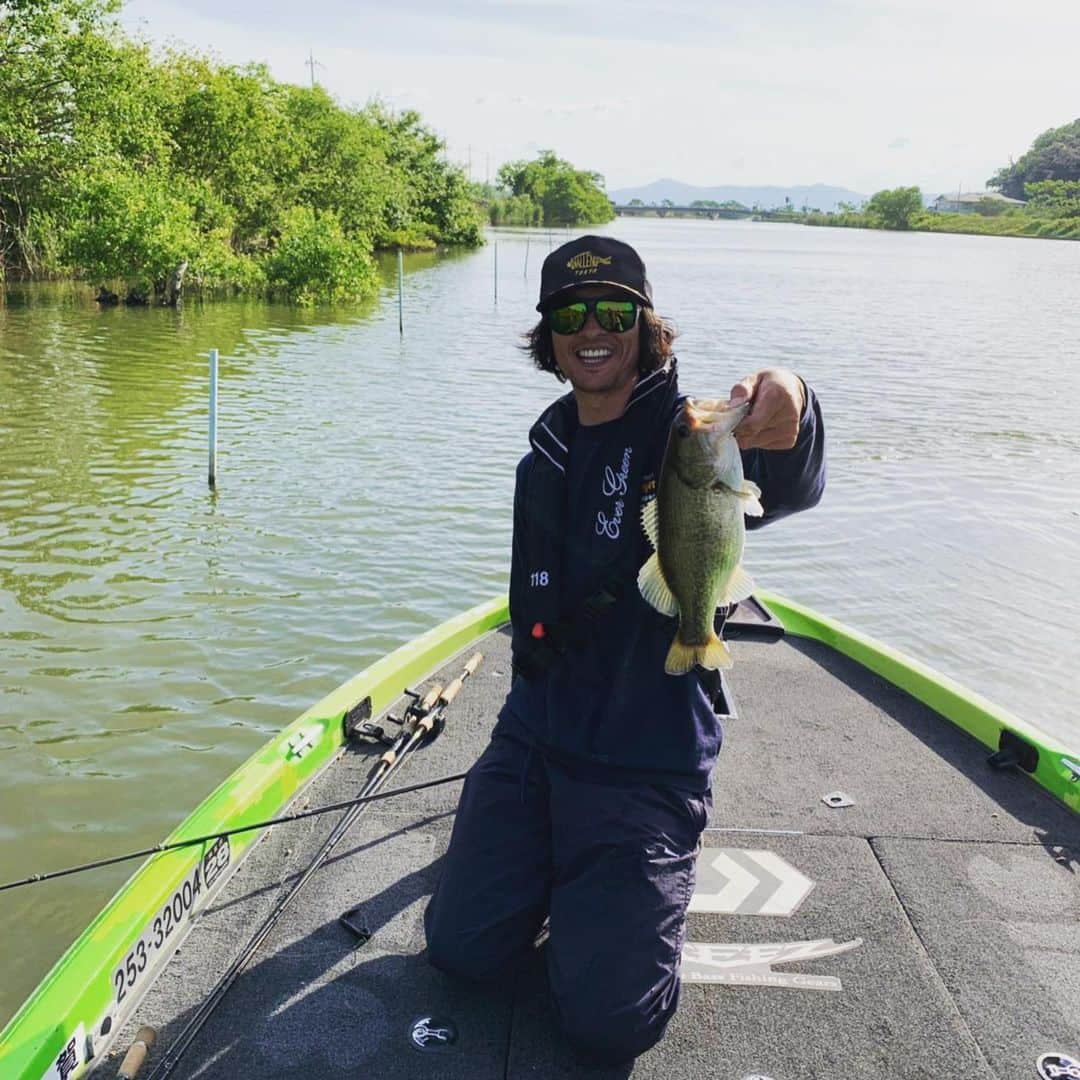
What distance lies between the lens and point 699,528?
266 centimetres

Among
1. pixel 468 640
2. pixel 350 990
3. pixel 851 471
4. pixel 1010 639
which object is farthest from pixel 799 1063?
pixel 851 471

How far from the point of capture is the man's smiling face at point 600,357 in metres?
3.22

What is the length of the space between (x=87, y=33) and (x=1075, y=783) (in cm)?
2632

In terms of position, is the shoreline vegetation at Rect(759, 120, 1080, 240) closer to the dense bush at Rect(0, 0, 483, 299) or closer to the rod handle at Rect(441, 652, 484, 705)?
the dense bush at Rect(0, 0, 483, 299)

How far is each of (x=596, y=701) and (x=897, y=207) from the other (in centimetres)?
17008

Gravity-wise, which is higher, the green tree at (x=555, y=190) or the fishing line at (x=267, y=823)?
the green tree at (x=555, y=190)

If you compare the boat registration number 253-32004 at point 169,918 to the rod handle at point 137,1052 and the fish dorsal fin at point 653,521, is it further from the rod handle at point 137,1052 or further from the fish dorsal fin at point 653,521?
the fish dorsal fin at point 653,521

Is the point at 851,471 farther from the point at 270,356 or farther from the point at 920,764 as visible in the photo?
the point at 270,356

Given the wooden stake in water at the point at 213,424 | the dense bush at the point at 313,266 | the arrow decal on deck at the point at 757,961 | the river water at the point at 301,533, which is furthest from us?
the dense bush at the point at 313,266

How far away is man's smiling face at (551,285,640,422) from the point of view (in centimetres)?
322

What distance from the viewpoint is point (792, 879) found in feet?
11.9

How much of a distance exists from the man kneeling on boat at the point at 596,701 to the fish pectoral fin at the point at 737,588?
301 mm

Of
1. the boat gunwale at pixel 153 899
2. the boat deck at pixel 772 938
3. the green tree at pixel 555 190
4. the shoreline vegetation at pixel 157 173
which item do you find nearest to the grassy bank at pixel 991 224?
the green tree at pixel 555 190

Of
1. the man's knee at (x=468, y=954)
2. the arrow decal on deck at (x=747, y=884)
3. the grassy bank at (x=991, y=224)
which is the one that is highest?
the grassy bank at (x=991, y=224)
